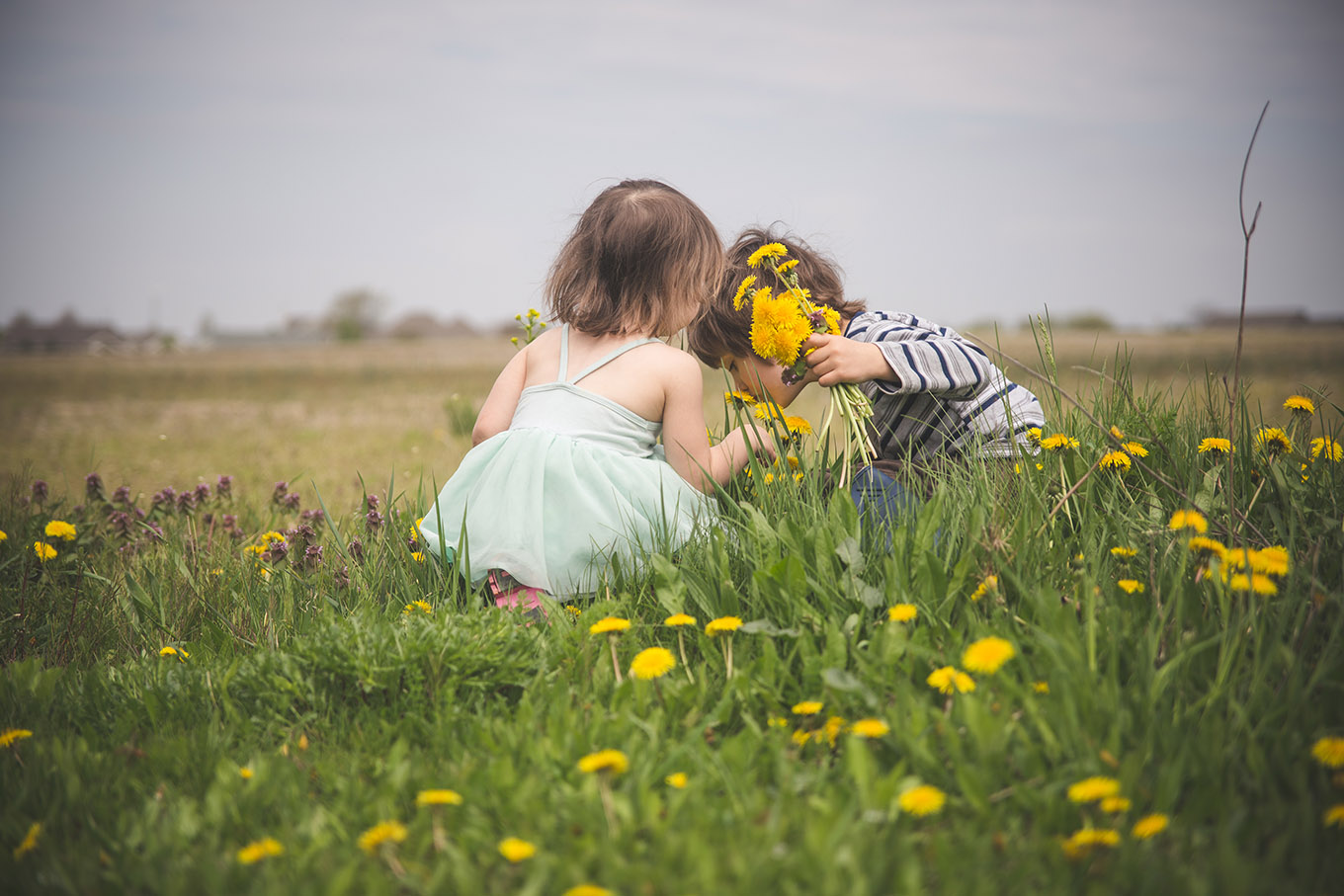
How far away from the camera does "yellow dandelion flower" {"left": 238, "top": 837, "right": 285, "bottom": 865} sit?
1.35 m

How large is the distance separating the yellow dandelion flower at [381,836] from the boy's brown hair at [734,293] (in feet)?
6.52

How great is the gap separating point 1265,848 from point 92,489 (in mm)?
3969

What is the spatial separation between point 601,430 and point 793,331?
2.29ft

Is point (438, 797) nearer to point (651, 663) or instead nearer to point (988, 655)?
point (651, 663)

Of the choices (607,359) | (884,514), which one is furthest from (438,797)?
(607,359)

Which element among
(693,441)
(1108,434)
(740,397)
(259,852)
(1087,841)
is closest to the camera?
(1087,841)

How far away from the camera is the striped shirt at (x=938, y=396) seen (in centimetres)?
264

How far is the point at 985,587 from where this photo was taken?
6.36 feet

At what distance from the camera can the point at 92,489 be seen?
11.3ft

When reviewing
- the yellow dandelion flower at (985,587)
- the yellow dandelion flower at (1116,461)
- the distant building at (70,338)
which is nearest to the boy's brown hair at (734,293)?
the yellow dandelion flower at (1116,461)

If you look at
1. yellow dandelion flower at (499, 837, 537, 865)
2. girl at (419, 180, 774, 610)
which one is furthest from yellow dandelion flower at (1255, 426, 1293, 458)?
yellow dandelion flower at (499, 837, 537, 865)

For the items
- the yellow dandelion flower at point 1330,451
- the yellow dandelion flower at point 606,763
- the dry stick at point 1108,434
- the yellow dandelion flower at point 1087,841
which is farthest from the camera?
the yellow dandelion flower at point 1330,451

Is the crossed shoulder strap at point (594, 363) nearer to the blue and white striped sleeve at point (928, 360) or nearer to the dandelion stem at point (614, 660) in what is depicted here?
the blue and white striped sleeve at point (928, 360)

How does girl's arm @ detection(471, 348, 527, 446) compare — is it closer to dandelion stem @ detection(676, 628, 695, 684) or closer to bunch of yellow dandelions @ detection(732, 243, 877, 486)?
bunch of yellow dandelions @ detection(732, 243, 877, 486)
